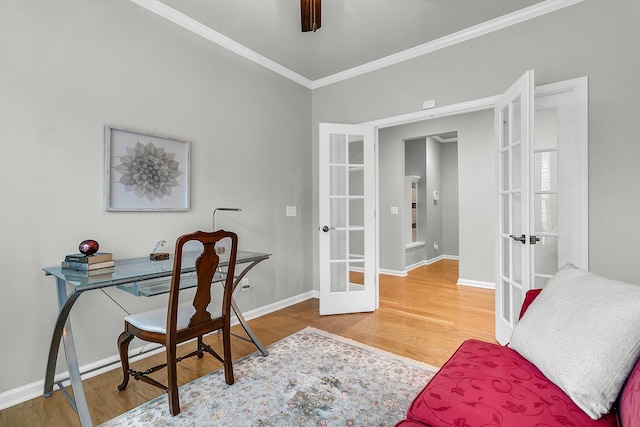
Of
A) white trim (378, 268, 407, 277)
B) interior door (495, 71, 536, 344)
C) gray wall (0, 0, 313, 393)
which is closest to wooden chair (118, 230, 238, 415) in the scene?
gray wall (0, 0, 313, 393)

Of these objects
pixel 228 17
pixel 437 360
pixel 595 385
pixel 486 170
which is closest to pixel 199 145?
pixel 228 17

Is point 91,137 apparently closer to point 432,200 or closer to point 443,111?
point 443,111

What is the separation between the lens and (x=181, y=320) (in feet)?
6.01

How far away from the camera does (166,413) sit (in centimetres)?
173

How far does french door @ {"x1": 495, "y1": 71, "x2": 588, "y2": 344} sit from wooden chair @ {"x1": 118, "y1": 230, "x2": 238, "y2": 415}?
81.1 inches

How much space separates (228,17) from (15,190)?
6.62 feet

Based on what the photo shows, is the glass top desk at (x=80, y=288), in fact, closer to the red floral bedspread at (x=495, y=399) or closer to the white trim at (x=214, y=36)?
the red floral bedspread at (x=495, y=399)

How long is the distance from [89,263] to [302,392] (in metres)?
1.46

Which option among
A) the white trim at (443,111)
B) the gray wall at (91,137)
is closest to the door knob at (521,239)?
the white trim at (443,111)

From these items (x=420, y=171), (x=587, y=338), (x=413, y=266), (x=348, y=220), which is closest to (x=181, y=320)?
(x=587, y=338)

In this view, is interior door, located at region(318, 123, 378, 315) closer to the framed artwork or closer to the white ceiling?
the white ceiling

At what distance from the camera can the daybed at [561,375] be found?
96 centimetres

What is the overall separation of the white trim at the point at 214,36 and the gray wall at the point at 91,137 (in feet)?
0.18

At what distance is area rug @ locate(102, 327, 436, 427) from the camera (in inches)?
65.9
